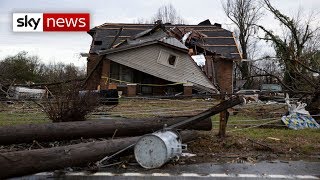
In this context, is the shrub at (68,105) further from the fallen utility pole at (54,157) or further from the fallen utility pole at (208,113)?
the fallen utility pole at (208,113)

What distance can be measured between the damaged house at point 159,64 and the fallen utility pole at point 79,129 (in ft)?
54.5

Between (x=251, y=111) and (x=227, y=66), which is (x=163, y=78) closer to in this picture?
(x=227, y=66)

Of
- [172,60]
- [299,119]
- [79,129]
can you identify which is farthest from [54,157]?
[172,60]

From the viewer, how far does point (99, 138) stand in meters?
8.32

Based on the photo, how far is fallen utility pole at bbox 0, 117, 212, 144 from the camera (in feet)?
24.1

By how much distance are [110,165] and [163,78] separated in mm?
19369

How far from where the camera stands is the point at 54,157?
19.6ft

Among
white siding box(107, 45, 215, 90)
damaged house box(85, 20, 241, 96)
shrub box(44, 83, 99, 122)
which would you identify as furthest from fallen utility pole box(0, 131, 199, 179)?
white siding box(107, 45, 215, 90)

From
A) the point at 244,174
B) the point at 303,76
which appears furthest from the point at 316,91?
the point at 244,174

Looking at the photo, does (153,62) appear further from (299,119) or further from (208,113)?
(208,113)

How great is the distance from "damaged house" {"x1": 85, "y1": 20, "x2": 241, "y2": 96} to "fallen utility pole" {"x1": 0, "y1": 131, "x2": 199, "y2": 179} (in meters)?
18.0

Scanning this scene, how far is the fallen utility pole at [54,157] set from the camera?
18.2 ft

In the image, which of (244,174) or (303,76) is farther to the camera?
(303,76)

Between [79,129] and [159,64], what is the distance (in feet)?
61.1
